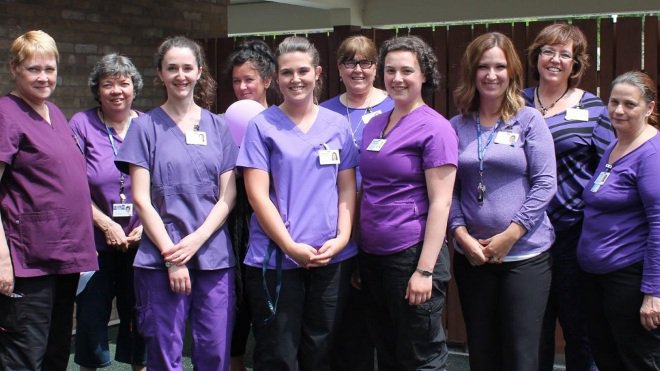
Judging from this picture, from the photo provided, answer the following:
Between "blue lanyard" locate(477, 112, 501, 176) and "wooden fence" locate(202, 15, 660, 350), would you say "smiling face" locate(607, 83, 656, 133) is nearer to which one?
"blue lanyard" locate(477, 112, 501, 176)

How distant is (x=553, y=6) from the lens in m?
8.80

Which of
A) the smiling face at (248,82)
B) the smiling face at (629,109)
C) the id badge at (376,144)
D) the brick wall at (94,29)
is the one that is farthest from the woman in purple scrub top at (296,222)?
the brick wall at (94,29)

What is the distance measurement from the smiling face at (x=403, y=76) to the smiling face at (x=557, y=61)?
70 centimetres

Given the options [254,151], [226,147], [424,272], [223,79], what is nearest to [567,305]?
[424,272]

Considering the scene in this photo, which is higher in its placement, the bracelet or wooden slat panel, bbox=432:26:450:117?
wooden slat panel, bbox=432:26:450:117

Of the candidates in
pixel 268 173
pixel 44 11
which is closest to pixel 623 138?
pixel 268 173

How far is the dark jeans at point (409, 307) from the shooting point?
359 cm

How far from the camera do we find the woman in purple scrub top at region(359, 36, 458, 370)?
3533mm

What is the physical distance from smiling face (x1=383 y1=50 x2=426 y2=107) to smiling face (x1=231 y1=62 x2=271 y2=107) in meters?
1.00

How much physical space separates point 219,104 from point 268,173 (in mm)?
3207

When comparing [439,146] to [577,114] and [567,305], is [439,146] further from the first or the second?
[567,305]

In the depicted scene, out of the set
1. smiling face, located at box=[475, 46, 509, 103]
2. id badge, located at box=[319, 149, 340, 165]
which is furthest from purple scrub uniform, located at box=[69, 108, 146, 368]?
smiling face, located at box=[475, 46, 509, 103]

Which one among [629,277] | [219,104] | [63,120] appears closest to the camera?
[629,277]

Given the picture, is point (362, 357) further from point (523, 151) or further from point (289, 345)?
point (523, 151)
